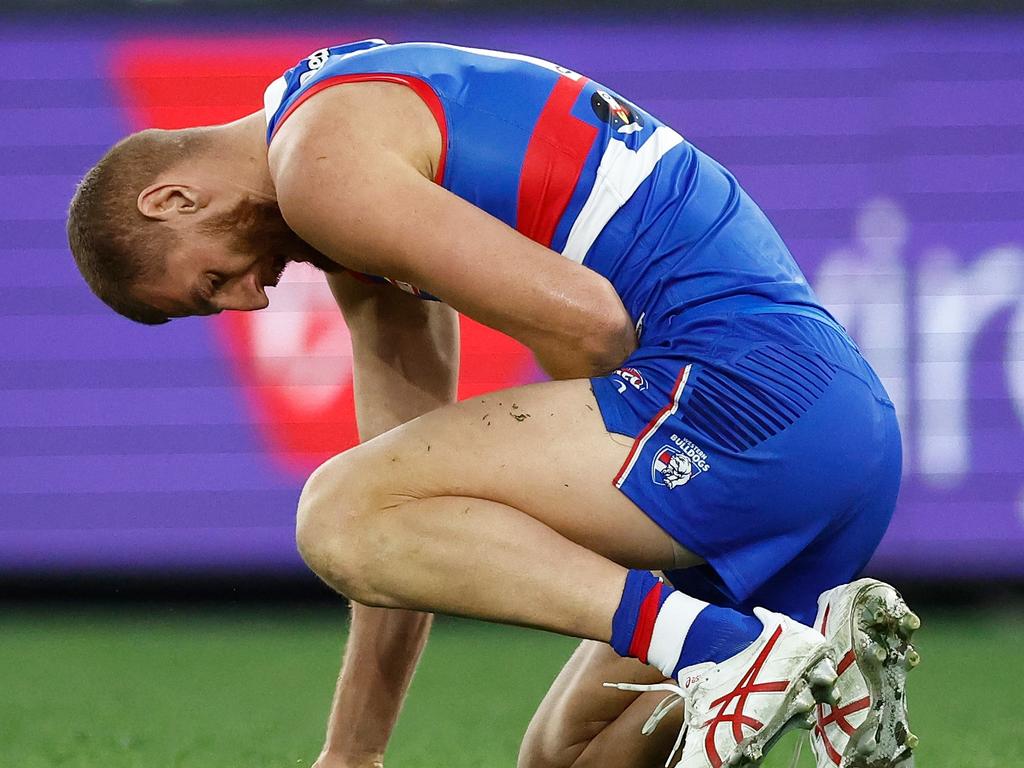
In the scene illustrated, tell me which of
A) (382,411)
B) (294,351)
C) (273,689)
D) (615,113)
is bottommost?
(273,689)

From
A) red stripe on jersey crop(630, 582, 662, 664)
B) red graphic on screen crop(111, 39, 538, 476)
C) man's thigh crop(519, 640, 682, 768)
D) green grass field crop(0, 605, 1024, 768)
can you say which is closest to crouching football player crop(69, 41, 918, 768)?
red stripe on jersey crop(630, 582, 662, 664)

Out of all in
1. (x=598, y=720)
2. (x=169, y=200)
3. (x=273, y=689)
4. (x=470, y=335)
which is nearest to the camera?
(x=169, y=200)

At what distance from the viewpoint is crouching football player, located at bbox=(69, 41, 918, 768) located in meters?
2.06

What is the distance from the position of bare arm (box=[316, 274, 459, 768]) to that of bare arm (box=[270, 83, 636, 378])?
0.58 meters

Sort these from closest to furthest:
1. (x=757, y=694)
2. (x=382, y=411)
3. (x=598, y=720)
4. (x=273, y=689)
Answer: (x=757, y=694) < (x=598, y=720) < (x=382, y=411) < (x=273, y=689)

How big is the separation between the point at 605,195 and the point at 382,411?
714mm

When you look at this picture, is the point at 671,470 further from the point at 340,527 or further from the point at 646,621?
the point at 340,527

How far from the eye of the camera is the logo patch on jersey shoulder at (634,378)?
2.15 metres

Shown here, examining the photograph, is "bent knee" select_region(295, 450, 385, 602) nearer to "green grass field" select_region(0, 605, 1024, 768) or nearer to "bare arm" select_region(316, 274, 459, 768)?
"bare arm" select_region(316, 274, 459, 768)

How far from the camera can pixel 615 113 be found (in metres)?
2.28

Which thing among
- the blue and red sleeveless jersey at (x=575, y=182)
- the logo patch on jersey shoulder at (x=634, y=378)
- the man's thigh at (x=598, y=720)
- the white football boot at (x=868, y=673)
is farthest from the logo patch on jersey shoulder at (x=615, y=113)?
the man's thigh at (x=598, y=720)

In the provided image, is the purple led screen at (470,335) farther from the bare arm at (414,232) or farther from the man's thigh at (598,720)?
the bare arm at (414,232)

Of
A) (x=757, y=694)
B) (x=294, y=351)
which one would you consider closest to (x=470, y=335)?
(x=294, y=351)

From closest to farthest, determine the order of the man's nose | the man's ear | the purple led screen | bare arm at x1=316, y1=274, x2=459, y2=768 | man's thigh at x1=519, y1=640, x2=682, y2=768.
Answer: the man's ear
the man's nose
man's thigh at x1=519, y1=640, x2=682, y2=768
bare arm at x1=316, y1=274, x2=459, y2=768
the purple led screen
